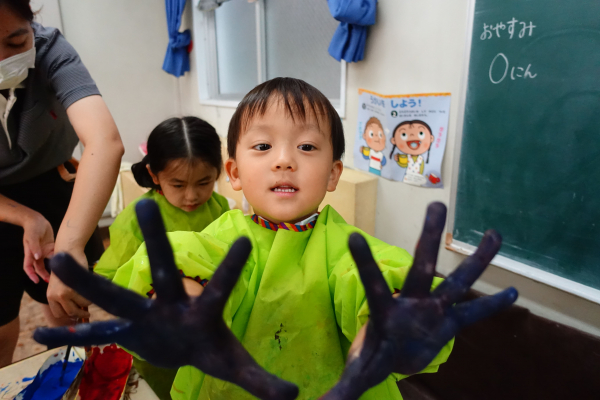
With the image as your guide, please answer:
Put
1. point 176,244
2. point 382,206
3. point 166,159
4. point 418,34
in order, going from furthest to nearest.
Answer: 1. point 382,206
2. point 418,34
3. point 166,159
4. point 176,244

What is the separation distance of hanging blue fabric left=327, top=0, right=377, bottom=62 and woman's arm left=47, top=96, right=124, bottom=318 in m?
1.14

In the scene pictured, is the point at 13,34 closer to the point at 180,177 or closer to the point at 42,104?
the point at 42,104

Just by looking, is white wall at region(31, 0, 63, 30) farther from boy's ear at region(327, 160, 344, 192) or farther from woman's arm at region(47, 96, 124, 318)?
boy's ear at region(327, 160, 344, 192)

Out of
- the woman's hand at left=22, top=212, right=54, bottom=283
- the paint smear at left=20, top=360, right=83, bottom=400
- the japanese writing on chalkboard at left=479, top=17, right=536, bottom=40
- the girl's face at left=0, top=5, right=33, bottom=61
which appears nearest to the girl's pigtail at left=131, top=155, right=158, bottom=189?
the woman's hand at left=22, top=212, right=54, bottom=283

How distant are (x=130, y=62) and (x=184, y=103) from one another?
2.03 feet

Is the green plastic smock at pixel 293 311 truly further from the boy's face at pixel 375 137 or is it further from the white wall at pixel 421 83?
the boy's face at pixel 375 137

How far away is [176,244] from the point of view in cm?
56

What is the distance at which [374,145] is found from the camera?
6.09ft

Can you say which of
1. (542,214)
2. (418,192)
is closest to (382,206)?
(418,192)

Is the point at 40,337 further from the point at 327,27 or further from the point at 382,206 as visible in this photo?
the point at 327,27

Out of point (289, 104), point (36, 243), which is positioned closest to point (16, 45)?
point (36, 243)

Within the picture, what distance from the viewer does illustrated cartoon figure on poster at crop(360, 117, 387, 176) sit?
5.93 feet

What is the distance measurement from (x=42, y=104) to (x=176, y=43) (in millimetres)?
2599

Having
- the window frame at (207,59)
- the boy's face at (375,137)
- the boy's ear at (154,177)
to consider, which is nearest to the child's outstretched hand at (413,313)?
the boy's ear at (154,177)
